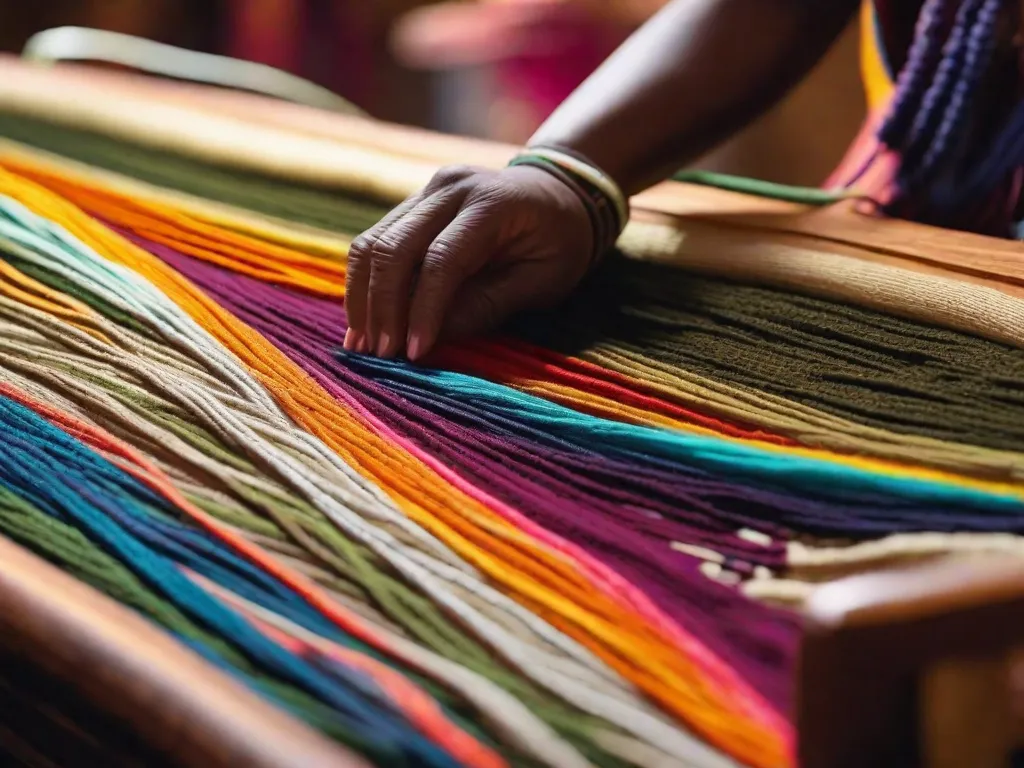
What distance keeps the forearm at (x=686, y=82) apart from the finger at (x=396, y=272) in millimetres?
160

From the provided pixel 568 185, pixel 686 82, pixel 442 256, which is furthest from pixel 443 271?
pixel 686 82

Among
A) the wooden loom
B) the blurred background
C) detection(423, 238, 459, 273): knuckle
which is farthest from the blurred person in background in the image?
the blurred background

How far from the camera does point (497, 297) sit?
666 mm

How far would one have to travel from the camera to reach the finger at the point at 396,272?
63 centimetres

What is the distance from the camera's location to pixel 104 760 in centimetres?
41

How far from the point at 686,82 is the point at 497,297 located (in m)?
0.28

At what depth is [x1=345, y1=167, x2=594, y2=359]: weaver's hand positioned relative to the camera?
63 cm

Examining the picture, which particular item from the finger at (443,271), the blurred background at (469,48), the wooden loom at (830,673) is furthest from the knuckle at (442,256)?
the blurred background at (469,48)

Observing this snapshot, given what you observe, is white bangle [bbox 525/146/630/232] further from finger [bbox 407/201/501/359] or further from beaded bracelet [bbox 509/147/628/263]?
finger [bbox 407/201/501/359]

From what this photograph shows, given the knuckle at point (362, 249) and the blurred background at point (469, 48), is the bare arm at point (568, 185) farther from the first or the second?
the blurred background at point (469, 48)

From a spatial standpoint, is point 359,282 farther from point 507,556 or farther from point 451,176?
point 507,556

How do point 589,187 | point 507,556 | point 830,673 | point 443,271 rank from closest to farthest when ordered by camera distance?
point 830,673 < point 507,556 < point 443,271 < point 589,187

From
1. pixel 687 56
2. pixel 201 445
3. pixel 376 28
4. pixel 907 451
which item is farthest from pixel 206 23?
pixel 907 451

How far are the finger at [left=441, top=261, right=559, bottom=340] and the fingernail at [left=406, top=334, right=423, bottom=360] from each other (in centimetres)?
3
